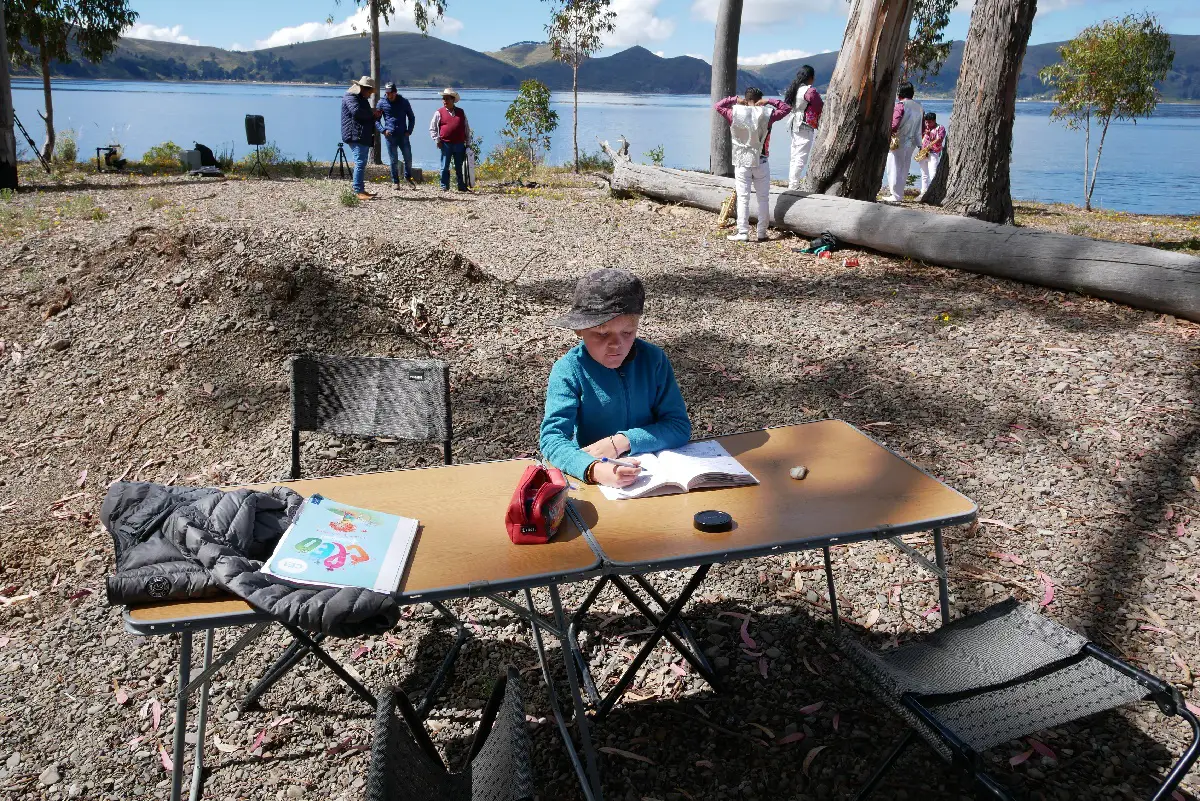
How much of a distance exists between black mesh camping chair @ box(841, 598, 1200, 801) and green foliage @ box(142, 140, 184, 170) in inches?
708

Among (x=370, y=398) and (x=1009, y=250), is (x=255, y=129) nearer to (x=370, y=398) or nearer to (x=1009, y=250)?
(x=1009, y=250)

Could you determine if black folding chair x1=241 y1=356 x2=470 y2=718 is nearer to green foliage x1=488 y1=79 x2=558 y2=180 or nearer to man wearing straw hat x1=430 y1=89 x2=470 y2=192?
man wearing straw hat x1=430 y1=89 x2=470 y2=192

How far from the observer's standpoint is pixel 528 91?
19500 millimetres

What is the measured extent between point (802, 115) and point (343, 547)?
10.9 m

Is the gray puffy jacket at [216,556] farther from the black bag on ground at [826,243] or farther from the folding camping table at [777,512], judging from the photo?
the black bag on ground at [826,243]

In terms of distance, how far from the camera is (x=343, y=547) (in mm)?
1987

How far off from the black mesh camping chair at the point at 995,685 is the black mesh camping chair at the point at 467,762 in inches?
39.8

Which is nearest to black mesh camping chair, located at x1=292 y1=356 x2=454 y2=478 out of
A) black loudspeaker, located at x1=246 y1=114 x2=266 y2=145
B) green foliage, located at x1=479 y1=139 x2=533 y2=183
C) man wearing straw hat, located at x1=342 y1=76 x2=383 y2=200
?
man wearing straw hat, located at x1=342 y1=76 x2=383 y2=200

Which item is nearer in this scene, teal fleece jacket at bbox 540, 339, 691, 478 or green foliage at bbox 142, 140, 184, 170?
teal fleece jacket at bbox 540, 339, 691, 478

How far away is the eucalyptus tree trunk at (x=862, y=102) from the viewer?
9.43m

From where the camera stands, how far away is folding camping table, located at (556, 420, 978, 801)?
6.72 ft

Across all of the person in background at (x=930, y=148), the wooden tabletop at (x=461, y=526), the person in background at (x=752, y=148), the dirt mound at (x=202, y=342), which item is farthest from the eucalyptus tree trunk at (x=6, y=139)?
the person in background at (x=930, y=148)

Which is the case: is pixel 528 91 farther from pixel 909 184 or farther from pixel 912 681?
pixel 912 681

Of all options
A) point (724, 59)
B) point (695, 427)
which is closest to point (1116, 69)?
point (724, 59)
